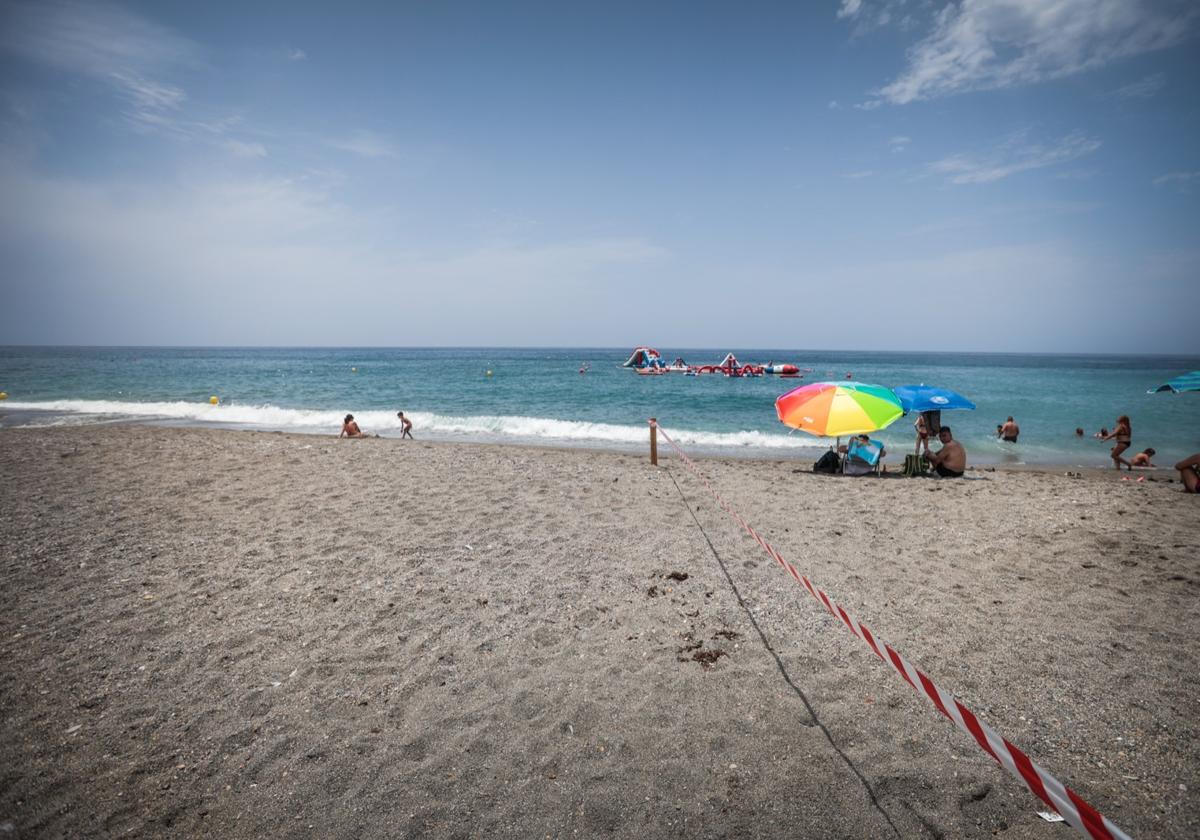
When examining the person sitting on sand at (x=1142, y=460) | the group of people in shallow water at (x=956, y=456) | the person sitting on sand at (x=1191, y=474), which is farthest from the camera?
the person sitting on sand at (x=1142, y=460)

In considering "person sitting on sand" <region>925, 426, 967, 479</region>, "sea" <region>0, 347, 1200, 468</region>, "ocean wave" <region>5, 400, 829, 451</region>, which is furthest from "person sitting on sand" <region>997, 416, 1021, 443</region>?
"person sitting on sand" <region>925, 426, 967, 479</region>

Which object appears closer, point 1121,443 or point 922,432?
point 922,432

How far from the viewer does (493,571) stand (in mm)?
6352

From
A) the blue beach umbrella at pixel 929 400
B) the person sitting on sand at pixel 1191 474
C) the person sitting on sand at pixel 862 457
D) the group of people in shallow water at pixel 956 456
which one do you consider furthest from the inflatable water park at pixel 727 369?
the person sitting on sand at pixel 1191 474

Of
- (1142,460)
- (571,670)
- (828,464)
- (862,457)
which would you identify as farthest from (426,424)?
(1142,460)

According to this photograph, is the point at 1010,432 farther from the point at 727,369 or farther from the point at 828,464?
the point at 727,369

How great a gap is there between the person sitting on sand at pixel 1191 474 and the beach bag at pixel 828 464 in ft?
20.1

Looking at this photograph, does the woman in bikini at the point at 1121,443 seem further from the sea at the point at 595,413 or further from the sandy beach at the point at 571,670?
the sandy beach at the point at 571,670

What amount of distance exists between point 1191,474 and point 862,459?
5.89 metres

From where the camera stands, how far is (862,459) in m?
12.2

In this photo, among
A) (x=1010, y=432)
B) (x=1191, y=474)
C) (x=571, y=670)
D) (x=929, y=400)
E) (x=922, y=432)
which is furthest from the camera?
(x=1010, y=432)

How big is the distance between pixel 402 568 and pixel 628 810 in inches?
164

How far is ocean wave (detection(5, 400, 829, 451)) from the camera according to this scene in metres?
19.1

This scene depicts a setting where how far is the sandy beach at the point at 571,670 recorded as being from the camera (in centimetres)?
319
